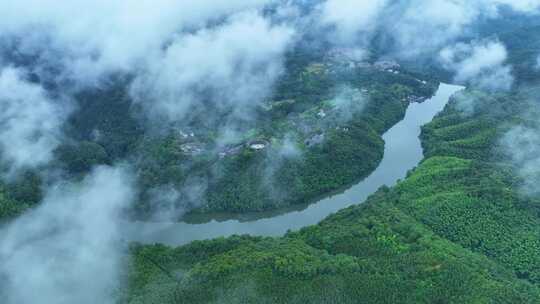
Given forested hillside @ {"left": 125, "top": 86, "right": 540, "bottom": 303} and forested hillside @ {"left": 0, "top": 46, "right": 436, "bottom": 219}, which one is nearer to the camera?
forested hillside @ {"left": 125, "top": 86, "right": 540, "bottom": 303}

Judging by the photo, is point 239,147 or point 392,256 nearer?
point 392,256

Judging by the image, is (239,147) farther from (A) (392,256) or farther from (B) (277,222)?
(A) (392,256)

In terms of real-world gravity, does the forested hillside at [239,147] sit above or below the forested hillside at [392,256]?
above

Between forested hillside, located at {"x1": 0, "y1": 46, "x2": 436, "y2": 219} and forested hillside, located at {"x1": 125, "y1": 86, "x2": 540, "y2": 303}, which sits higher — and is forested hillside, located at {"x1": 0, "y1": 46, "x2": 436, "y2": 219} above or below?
above

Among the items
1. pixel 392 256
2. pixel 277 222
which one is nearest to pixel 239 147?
pixel 277 222

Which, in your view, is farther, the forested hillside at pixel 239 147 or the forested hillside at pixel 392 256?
the forested hillside at pixel 239 147

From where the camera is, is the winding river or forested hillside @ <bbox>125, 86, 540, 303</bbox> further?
the winding river

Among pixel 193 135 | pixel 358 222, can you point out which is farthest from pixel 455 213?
pixel 193 135

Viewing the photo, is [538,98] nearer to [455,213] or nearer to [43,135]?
[455,213]
